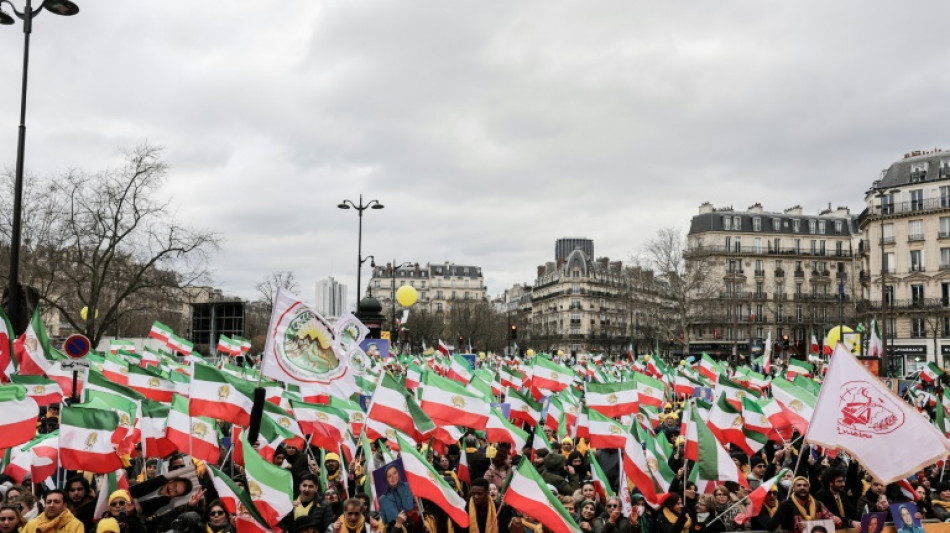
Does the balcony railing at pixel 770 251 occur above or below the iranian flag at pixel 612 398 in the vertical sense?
above

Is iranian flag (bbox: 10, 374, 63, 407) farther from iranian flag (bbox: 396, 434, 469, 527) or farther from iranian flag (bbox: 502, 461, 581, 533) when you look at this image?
iranian flag (bbox: 502, 461, 581, 533)

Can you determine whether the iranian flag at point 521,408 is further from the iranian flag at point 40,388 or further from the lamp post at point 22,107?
the lamp post at point 22,107

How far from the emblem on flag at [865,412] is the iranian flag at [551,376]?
8273 millimetres

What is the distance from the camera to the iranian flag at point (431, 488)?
768 centimetres

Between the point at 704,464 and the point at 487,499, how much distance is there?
8.92 feet

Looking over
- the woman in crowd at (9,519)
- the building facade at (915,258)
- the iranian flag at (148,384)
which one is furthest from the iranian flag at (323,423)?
the building facade at (915,258)

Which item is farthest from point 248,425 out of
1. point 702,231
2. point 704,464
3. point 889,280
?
point 702,231

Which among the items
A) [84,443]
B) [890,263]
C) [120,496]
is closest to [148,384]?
[84,443]

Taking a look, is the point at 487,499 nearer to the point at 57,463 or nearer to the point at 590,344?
the point at 57,463

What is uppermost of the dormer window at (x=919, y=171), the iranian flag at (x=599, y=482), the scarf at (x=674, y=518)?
the dormer window at (x=919, y=171)

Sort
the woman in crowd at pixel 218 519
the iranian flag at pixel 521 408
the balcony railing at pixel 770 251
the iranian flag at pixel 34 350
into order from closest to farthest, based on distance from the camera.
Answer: the woman in crowd at pixel 218 519, the iranian flag at pixel 34 350, the iranian flag at pixel 521 408, the balcony railing at pixel 770 251

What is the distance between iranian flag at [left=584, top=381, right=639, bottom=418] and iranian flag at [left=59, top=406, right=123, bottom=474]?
732 cm

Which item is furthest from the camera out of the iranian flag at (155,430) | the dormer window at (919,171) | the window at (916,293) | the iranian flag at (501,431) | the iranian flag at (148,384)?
the dormer window at (919,171)

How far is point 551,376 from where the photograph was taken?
16703mm
